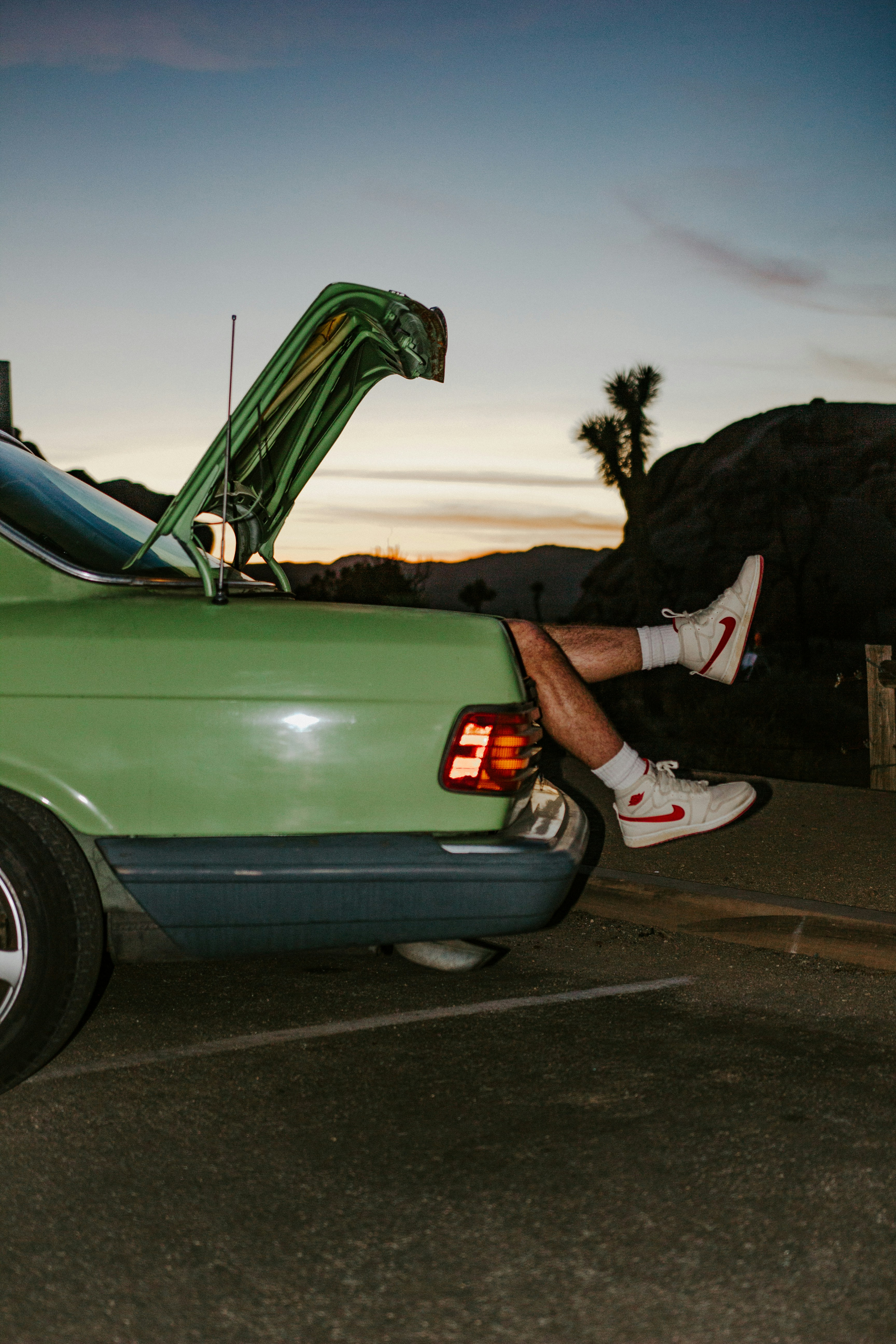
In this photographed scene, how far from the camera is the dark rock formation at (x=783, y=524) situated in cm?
6525

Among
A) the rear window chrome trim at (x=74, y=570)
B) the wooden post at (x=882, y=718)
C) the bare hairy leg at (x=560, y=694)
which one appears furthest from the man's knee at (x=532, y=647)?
the wooden post at (x=882, y=718)

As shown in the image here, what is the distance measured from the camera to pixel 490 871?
3354mm

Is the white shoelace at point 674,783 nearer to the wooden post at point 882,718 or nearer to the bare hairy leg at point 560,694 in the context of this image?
the bare hairy leg at point 560,694

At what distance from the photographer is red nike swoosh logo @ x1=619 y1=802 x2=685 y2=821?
15.1ft

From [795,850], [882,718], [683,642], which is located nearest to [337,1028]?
[683,642]

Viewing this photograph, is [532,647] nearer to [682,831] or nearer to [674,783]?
[674,783]

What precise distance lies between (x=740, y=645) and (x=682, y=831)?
2.43ft

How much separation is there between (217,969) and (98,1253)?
2119 millimetres

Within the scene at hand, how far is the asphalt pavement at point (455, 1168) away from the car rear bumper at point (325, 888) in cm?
47

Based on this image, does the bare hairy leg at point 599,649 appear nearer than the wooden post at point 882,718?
Yes

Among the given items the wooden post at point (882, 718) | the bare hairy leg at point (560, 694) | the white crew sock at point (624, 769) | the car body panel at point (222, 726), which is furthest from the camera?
the wooden post at point (882, 718)

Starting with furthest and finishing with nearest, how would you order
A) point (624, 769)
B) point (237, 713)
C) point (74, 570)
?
1. point (624, 769)
2. point (74, 570)
3. point (237, 713)

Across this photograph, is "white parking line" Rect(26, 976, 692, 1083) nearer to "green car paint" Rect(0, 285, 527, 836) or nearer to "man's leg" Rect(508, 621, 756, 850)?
"man's leg" Rect(508, 621, 756, 850)

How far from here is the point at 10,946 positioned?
10.9ft
